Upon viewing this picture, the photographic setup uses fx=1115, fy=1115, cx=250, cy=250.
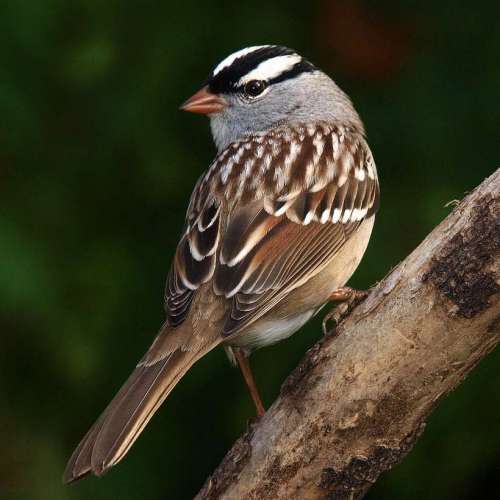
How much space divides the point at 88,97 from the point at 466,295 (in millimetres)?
2271

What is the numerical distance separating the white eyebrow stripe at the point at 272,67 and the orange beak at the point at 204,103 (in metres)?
0.15

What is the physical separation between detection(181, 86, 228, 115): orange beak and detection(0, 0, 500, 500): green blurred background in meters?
0.21

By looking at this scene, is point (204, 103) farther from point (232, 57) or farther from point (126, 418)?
point (126, 418)

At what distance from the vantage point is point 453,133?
15.7 ft

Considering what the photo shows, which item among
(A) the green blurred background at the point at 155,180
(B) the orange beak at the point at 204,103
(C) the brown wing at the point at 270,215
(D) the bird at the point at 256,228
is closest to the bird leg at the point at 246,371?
(D) the bird at the point at 256,228

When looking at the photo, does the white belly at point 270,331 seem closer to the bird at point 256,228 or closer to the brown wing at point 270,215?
the bird at point 256,228

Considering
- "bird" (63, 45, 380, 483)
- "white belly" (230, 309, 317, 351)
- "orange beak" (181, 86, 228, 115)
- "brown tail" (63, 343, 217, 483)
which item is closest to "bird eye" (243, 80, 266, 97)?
"bird" (63, 45, 380, 483)

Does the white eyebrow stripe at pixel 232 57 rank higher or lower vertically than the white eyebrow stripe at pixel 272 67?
higher

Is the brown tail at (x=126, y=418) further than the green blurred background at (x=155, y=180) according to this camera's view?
No

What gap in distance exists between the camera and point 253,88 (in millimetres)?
4891

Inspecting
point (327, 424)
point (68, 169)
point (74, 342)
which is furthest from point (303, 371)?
point (68, 169)

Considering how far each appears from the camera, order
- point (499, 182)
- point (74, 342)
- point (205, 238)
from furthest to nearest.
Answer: point (74, 342) < point (205, 238) < point (499, 182)

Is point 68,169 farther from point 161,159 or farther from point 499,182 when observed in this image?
point 499,182

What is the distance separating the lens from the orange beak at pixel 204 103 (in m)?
4.65
